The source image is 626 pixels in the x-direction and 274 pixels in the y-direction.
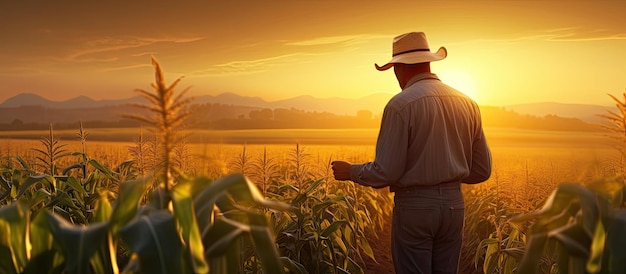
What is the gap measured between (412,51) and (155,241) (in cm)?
275

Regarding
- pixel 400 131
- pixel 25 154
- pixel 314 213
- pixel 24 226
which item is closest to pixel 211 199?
pixel 24 226

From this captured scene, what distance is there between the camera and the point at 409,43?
457cm

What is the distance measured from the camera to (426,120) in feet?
14.1

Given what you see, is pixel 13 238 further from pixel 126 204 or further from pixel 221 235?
pixel 221 235

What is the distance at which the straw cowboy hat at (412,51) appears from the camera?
176 inches

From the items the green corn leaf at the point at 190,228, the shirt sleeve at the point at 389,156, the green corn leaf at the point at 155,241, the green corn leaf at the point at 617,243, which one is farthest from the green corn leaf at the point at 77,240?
the shirt sleeve at the point at 389,156

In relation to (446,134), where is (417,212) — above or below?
below

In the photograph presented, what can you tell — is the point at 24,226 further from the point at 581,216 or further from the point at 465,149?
the point at 465,149

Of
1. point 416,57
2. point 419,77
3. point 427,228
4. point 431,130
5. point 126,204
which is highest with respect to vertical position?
point 416,57

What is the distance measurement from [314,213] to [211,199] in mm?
3413

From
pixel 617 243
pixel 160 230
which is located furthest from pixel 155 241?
pixel 617 243

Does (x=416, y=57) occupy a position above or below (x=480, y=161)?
above

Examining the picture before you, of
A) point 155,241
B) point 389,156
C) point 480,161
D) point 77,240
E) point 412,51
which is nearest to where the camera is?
point 155,241

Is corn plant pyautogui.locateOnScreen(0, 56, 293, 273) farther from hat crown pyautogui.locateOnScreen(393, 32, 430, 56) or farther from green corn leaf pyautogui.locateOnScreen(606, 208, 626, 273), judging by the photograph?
hat crown pyautogui.locateOnScreen(393, 32, 430, 56)
